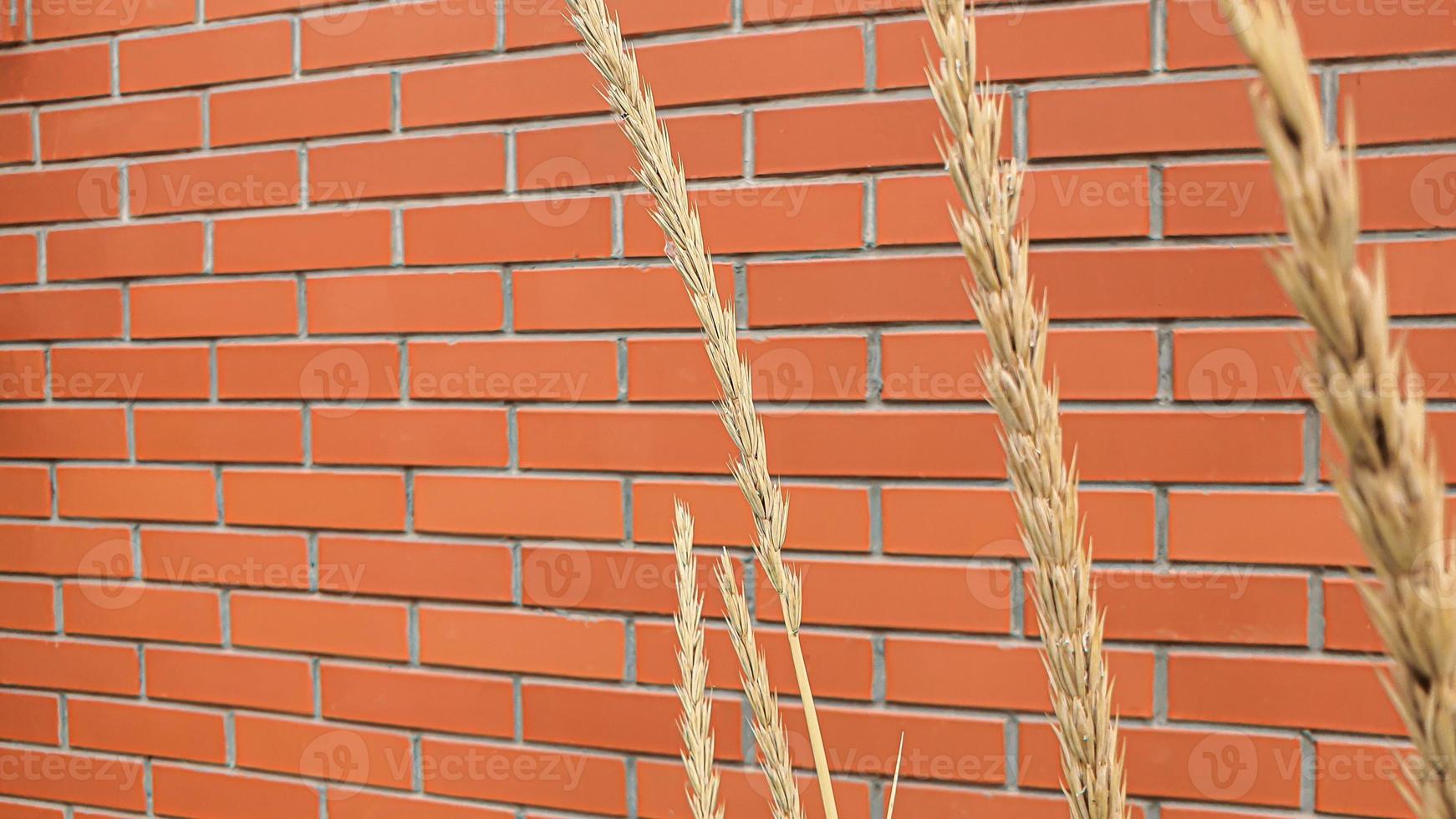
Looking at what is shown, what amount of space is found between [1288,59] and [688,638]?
388mm

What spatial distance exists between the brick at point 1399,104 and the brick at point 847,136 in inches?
15.7

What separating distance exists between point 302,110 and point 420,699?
96 centimetres

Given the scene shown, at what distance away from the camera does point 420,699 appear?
1.68 m

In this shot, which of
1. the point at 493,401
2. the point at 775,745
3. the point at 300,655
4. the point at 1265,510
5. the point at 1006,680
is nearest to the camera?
the point at 775,745

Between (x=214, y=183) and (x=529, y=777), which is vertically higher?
(x=214, y=183)

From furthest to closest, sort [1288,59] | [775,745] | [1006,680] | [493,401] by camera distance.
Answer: [493,401]
[1006,680]
[775,745]
[1288,59]

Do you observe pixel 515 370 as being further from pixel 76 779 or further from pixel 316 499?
pixel 76 779

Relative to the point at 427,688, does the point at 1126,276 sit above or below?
above

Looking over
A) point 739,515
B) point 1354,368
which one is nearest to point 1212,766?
point 739,515

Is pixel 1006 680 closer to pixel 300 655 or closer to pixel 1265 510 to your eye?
pixel 1265 510

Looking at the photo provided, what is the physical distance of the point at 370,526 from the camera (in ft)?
5.56

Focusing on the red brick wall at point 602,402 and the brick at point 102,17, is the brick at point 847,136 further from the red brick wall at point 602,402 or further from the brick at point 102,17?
the brick at point 102,17

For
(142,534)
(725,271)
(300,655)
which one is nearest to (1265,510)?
(725,271)

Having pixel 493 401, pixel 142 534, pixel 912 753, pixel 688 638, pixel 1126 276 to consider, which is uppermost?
pixel 1126 276
